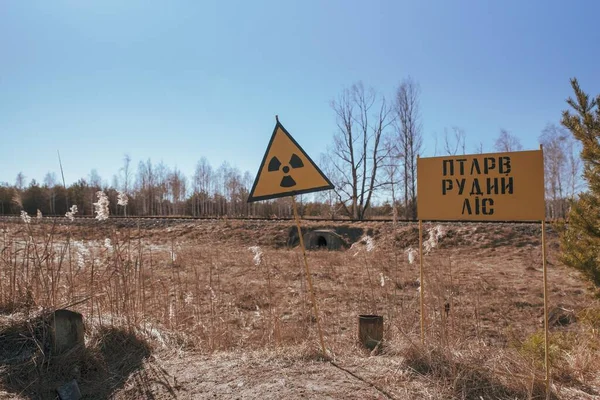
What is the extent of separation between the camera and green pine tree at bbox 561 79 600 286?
196 inches

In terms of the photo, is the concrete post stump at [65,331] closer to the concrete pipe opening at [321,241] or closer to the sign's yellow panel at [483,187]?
the sign's yellow panel at [483,187]

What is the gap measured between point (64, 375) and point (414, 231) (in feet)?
56.4

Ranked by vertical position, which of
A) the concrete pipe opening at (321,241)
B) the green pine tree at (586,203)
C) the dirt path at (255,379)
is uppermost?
the green pine tree at (586,203)

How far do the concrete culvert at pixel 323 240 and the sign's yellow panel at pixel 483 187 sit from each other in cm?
1478

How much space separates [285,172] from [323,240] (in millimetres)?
16891

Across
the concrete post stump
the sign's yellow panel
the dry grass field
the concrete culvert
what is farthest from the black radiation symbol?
the concrete culvert

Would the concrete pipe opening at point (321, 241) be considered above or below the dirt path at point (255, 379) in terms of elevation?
above

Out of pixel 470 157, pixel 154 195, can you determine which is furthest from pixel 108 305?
pixel 154 195

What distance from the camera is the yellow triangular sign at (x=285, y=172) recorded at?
440 cm

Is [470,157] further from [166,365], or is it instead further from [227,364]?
[166,365]

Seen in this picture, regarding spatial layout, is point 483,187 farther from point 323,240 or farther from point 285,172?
point 323,240

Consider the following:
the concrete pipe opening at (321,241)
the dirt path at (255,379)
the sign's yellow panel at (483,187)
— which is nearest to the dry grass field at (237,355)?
the dirt path at (255,379)

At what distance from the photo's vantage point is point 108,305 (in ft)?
18.2

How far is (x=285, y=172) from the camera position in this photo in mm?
4512
